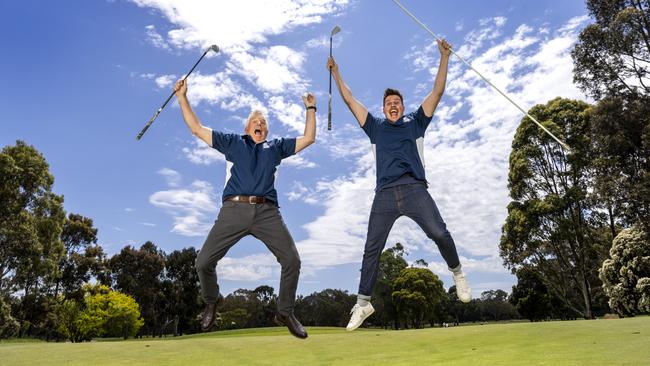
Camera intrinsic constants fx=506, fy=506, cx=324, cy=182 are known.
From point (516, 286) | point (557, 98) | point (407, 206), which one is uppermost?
point (557, 98)

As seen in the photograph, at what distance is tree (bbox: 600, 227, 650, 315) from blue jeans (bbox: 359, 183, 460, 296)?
97.5 feet

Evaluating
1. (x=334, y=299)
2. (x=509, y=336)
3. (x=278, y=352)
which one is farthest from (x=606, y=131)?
(x=334, y=299)

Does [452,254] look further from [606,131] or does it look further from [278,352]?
[606,131]

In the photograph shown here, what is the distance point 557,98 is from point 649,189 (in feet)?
53.6

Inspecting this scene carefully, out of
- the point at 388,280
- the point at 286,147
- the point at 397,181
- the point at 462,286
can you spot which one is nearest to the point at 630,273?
the point at 462,286

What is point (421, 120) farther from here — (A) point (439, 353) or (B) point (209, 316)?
(A) point (439, 353)

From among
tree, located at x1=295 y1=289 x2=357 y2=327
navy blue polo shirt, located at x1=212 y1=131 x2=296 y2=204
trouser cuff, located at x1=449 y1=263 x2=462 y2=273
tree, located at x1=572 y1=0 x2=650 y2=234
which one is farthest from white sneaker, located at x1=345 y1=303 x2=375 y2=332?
tree, located at x1=295 y1=289 x2=357 y2=327

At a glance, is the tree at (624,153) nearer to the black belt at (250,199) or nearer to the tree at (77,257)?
the black belt at (250,199)

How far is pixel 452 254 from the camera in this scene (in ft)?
22.6

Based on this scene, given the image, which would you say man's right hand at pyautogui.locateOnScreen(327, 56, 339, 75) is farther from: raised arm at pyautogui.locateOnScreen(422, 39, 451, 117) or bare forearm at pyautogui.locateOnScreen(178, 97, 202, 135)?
bare forearm at pyautogui.locateOnScreen(178, 97, 202, 135)

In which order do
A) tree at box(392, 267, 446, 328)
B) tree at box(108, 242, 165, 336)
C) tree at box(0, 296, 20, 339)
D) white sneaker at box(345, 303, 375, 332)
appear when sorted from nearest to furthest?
white sneaker at box(345, 303, 375, 332), tree at box(0, 296, 20, 339), tree at box(392, 267, 446, 328), tree at box(108, 242, 165, 336)

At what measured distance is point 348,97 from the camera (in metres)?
7.63

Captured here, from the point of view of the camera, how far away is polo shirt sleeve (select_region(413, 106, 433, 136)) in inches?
294

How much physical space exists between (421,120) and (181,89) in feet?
11.9
